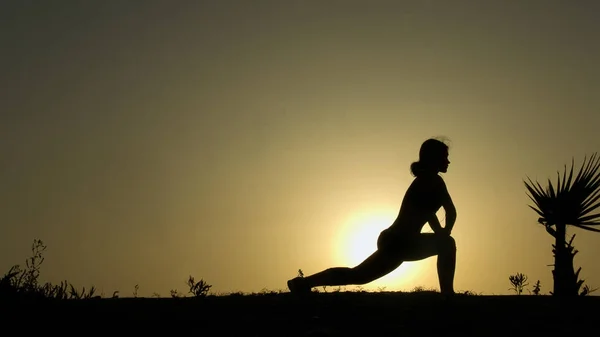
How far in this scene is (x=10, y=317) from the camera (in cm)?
809

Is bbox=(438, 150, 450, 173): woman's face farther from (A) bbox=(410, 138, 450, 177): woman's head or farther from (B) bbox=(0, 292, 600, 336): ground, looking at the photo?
(B) bbox=(0, 292, 600, 336): ground

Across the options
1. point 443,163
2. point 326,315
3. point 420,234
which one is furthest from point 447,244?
point 326,315

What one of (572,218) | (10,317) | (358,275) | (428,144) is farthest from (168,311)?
(572,218)

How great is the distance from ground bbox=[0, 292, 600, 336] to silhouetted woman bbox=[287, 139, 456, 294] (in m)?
0.42

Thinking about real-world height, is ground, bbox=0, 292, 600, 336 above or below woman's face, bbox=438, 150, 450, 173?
below

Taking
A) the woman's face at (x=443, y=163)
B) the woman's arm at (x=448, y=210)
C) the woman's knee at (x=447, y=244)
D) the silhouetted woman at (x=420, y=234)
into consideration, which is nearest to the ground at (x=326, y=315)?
the silhouetted woman at (x=420, y=234)

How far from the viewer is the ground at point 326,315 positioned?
24.5ft

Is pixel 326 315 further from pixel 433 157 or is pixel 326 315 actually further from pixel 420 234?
pixel 433 157

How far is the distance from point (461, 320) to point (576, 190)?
9895 millimetres

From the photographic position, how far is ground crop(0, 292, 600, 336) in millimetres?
7461

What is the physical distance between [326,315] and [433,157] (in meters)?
2.23

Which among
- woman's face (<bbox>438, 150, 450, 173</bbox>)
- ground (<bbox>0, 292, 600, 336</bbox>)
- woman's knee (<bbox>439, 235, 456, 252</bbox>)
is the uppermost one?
woman's face (<bbox>438, 150, 450, 173</bbox>)

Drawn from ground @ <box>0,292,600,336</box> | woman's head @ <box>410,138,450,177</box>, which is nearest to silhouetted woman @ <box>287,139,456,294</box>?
woman's head @ <box>410,138,450,177</box>

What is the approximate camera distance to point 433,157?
332 inches
